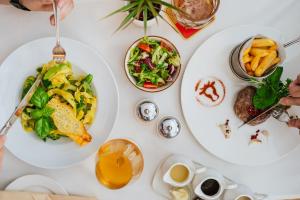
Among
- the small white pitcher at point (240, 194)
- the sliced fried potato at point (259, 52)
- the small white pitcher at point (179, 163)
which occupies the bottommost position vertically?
the small white pitcher at point (240, 194)

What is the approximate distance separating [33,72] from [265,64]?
0.83m

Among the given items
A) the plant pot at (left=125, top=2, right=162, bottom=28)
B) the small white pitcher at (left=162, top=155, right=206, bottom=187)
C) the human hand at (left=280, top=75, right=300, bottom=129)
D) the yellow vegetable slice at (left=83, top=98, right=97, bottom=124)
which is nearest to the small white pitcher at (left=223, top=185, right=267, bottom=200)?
the small white pitcher at (left=162, top=155, right=206, bottom=187)

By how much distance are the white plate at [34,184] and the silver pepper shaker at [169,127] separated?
428 mm

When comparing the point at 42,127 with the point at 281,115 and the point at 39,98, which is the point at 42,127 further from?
the point at 281,115

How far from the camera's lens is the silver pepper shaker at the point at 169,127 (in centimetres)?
141

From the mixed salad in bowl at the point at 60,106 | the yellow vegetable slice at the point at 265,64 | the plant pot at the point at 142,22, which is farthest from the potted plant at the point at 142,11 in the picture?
the yellow vegetable slice at the point at 265,64

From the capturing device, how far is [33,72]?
1377 mm

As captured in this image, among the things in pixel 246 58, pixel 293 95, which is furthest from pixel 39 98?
pixel 293 95

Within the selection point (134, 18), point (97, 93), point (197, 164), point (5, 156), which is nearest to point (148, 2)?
point (134, 18)

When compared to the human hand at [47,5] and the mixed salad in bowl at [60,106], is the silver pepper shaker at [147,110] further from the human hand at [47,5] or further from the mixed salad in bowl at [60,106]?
the human hand at [47,5]

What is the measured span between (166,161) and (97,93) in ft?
1.17

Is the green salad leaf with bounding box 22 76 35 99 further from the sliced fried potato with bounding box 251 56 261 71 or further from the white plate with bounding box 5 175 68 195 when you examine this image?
the sliced fried potato with bounding box 251 56 261 71

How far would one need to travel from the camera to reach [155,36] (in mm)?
1406

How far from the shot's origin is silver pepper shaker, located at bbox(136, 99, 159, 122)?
1.40 m
